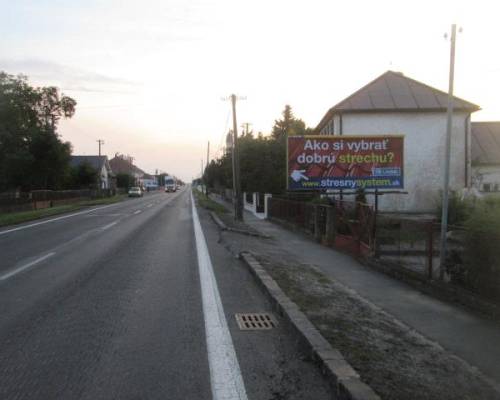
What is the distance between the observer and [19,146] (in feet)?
133

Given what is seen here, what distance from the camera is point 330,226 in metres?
16.2

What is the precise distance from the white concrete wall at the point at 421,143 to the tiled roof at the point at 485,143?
4.18 meters

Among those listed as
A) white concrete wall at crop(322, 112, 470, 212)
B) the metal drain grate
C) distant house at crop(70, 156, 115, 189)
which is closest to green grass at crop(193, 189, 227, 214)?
white concrete wall at crop(322, 112, 470, 212)

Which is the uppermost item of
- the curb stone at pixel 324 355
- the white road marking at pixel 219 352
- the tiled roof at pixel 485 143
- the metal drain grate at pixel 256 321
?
the tiled roof at pixel 485 143

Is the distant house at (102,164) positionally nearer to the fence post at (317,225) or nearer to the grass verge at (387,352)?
the fence post at (317,225)

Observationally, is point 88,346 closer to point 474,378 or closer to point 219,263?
point 474,378

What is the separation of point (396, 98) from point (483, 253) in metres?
25.8

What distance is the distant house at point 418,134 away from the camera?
99.8 ft

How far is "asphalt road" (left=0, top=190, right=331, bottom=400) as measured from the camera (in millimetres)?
4270

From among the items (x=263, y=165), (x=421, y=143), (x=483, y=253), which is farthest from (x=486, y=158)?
(x=483, y=253)

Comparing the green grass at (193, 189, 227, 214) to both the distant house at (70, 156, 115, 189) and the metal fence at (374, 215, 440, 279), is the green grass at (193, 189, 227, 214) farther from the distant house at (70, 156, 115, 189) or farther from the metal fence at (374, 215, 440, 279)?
the distant house at (70, 156, 115, 189)

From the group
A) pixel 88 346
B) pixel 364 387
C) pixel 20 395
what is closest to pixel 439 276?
pixel 364 387

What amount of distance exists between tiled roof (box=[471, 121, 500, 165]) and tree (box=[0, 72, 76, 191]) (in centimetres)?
3273

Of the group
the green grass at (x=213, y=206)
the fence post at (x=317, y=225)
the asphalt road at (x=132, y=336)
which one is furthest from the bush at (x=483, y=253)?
the green grass at (x=213, y=206)
